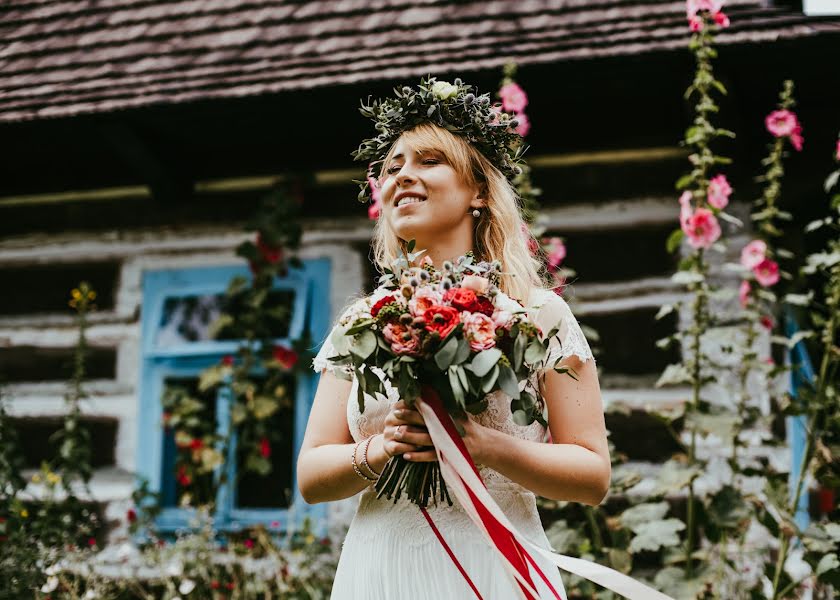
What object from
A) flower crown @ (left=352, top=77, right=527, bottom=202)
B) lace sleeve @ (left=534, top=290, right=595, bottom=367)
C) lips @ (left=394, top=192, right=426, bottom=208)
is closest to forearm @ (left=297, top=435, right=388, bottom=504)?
lace sleeve @ (left=534, top=290, right=595, bottom=367)

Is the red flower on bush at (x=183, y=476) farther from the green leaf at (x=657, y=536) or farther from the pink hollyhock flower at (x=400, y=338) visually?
the pink hollyhock flower at (x=400, y=338)

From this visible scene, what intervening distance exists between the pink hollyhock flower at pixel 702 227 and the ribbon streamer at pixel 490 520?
2.11 m

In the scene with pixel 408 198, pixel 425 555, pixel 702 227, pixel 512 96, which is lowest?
pixel 425 555

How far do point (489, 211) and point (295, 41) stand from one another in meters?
3.30

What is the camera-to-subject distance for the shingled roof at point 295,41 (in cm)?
427

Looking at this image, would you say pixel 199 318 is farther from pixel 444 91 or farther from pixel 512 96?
Result: pixel 444 91

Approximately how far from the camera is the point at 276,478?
16.4ft

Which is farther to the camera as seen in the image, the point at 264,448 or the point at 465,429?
the point at 264,448

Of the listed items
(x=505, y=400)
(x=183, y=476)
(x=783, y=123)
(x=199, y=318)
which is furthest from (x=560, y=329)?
(x=199, y=318)

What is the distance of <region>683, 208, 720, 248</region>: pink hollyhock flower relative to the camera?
3.46m

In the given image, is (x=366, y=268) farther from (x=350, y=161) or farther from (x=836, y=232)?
(x=836, y=232)

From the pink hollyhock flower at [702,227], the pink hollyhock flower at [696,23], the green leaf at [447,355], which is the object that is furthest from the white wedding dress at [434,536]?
the pink hollyhock flower at [696,23]

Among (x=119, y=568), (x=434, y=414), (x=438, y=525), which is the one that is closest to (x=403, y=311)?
(x=434, y=414)

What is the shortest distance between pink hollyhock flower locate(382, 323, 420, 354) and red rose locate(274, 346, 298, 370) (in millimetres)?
3163
